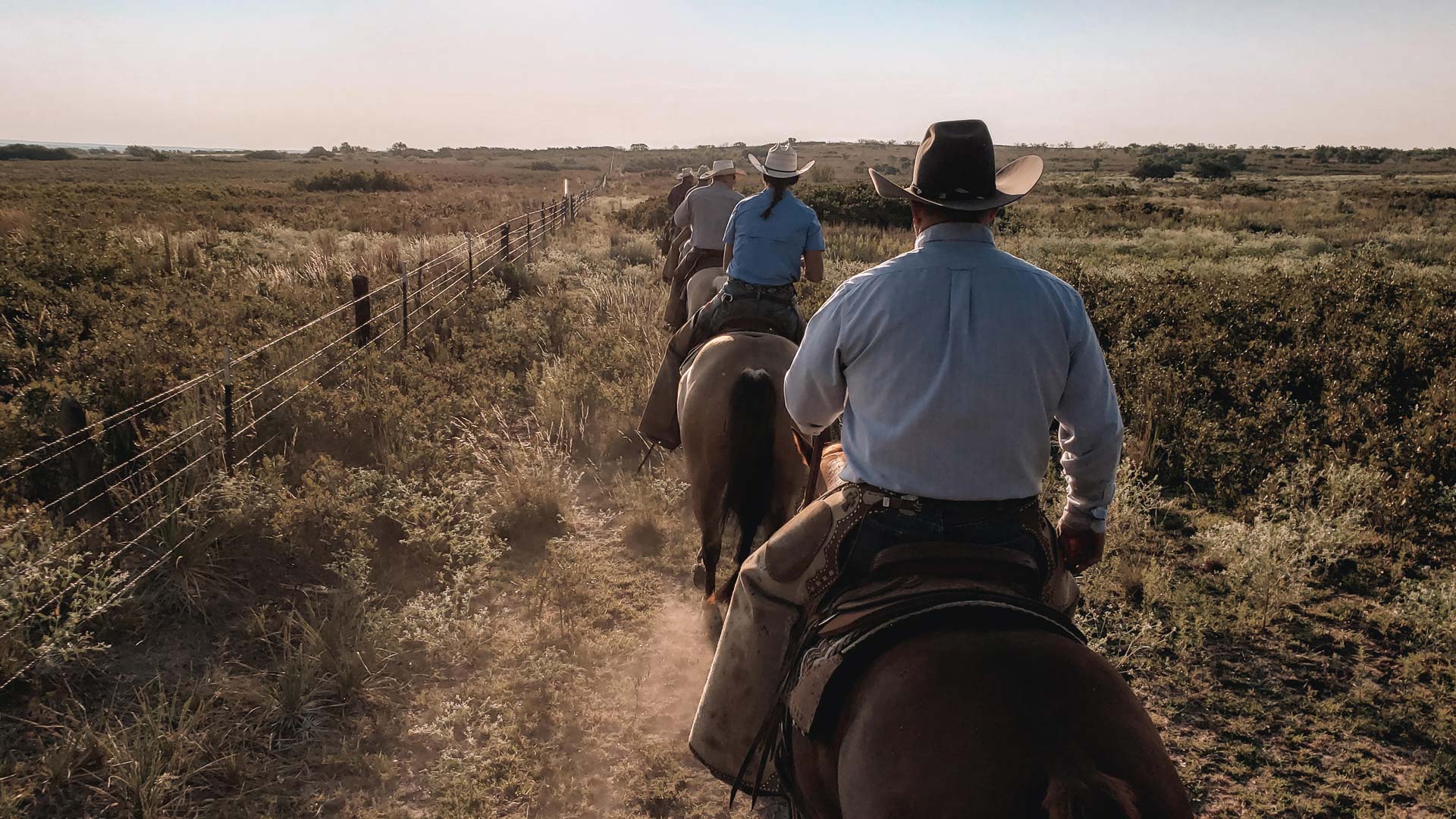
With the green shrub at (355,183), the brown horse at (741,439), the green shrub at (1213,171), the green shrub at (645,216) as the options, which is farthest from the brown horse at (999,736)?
the green shrub at (1213,171)

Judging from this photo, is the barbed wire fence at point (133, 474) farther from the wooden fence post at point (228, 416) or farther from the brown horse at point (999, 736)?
the brown horse at point (999, 736)

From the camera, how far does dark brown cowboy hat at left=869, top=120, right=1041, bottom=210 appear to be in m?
2.35

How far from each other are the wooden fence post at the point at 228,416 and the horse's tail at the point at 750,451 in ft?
12.3

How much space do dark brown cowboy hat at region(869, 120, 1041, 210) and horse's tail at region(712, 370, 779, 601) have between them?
2.23 metres

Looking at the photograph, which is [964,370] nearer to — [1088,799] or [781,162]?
[1088,799]

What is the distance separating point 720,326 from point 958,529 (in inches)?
142

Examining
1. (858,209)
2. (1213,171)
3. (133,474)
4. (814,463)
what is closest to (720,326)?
(814,463)

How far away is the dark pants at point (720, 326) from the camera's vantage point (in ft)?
18.2

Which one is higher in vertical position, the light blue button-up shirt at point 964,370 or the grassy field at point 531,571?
the light blue button-up shirt at point 964,370

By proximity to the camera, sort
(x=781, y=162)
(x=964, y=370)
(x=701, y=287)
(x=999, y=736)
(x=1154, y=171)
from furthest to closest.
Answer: (x=1154, y=171) → (x=701, y=287) → (x=781, y=162) → (x=964, y=370) → (x=999, y=736)

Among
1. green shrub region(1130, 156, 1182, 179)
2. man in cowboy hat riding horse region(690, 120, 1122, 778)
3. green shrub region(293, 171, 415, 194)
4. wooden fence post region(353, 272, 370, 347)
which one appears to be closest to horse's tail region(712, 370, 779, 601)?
man in cowboy hat riding horse region(690, 120, 1122, 778)

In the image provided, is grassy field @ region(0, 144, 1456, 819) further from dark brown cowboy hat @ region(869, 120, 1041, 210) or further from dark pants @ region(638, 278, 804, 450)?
dark brown cowboy hat @ region(869, 120, 1041, 210)

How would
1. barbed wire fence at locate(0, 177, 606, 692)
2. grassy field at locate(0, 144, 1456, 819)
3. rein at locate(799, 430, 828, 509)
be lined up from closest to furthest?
rein at locate(799, 430, 828, 509) → grassy field at locate(0, 144, 1456, 819) → barbed wire fence at locate(0, 177, 606, 692)

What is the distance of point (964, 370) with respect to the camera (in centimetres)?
215
